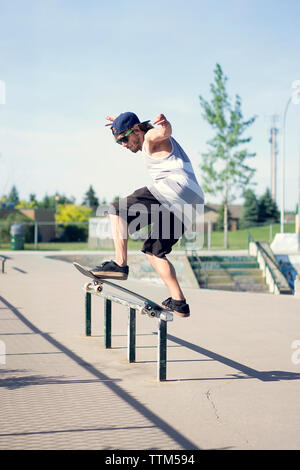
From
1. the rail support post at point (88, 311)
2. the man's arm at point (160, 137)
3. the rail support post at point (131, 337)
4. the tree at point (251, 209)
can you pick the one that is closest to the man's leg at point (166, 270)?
the man's arm at point (160, 137)

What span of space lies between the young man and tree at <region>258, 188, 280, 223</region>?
62.0 m

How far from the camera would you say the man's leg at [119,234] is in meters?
5.16

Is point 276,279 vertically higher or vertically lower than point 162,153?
lower

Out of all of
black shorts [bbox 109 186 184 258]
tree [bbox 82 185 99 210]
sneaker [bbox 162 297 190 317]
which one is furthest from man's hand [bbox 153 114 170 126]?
tree [bbox 82 185 99 210]

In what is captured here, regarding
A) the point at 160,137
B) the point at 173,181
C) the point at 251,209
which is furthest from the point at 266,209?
the point at 160,137

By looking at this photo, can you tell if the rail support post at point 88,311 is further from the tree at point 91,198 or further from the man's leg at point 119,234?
the tree at point 91,198

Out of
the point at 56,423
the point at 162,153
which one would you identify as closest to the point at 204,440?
the point at 56,423

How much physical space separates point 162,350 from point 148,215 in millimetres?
1688

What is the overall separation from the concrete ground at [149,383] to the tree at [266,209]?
183 feet

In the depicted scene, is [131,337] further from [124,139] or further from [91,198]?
[91,198]

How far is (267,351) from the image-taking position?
778 centimetres

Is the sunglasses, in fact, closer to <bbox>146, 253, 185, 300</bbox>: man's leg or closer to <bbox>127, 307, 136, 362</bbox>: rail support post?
<bbox>146, 253, 185, 300</bbox>: man's leg

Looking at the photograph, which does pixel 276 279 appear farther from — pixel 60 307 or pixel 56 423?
pixel 56 423
